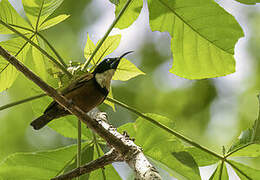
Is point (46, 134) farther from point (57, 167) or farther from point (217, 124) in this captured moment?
point (57, 167)

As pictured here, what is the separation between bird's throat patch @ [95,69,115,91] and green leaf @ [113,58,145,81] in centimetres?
5

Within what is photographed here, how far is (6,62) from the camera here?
2.39 m

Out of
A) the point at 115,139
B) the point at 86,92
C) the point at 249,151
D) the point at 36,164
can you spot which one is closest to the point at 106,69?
the point at 86,92

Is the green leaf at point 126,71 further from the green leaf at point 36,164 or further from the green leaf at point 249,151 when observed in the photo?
the green leaf at point 249,151

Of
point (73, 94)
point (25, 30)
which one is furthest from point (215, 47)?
point (25, 30)

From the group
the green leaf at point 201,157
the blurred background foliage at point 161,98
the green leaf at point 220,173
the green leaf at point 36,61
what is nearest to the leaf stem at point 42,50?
the green leaf at point 36,61

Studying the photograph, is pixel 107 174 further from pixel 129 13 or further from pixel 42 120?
pixel 129 13

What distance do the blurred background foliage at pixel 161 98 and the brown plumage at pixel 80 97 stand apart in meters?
2.64

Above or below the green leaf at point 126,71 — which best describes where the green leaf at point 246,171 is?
below

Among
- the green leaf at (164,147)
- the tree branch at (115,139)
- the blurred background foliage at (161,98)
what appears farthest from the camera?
the blurred background foliage at (161,98)

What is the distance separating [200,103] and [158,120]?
3.50m

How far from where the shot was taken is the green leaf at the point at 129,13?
94.0 inches

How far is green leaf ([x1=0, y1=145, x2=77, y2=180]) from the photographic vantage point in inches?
90.8

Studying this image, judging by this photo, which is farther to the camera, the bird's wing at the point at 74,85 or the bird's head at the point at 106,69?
the bird's head at the point at 106,69
